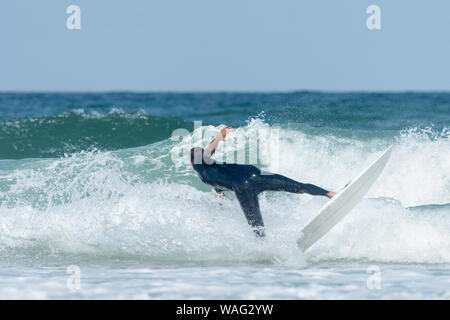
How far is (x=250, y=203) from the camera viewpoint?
783 cm

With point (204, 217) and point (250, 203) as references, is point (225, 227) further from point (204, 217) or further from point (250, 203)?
point (250, 203)

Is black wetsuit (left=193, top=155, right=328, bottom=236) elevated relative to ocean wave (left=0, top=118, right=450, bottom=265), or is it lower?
elevated

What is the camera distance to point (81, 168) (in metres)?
11.4

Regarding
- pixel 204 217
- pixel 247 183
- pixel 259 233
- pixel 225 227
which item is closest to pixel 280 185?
pixel 247 183

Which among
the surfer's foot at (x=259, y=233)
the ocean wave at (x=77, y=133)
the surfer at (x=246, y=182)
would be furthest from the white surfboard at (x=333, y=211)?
the ocean wave at (x=77, y=133)

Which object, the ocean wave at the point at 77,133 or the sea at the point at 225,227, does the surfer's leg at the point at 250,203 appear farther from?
the ocean wave at the point at 77,133

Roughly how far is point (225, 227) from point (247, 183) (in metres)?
0.81

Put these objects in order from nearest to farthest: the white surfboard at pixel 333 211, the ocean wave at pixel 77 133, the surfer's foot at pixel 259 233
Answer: the white surfboard at pixel 333 211, the surfer's foot at pixel 259 233, the ocean wave at pixel 77 133

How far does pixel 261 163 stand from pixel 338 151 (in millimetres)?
1557

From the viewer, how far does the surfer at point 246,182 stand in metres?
7.75

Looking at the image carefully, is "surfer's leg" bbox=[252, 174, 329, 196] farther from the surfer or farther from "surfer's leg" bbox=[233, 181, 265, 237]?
"surfer's leg" bbox=[233, 181, 265, 237]

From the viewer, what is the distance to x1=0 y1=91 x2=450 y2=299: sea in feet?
21.4

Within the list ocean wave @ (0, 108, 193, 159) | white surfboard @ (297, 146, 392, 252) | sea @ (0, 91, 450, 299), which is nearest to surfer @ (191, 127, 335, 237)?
white surfboard @ (297, 146, 392, 252)
